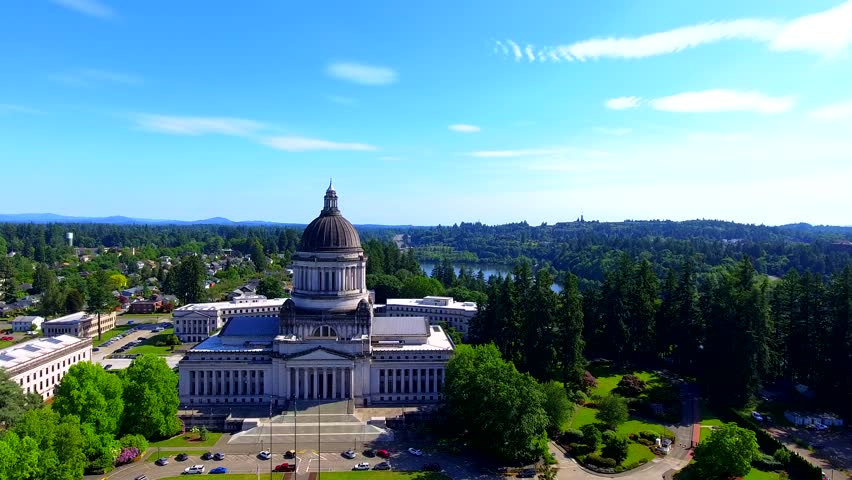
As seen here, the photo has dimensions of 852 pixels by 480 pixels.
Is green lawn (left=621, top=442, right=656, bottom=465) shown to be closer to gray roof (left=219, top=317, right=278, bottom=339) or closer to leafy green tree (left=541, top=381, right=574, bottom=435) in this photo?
leafy green tree (left=541, top=381, right=574, bottom=435)

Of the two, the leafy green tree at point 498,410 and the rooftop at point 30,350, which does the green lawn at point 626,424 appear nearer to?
the leafy green tree at point 498,410

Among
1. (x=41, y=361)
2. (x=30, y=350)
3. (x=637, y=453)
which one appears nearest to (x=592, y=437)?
(x=637, y=453)

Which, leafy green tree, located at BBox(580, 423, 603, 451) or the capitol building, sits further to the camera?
the capitol building

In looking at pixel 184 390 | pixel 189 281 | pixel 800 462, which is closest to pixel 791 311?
pixel 800 462

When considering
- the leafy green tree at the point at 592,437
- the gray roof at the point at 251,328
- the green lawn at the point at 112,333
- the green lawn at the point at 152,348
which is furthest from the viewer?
the green lawn at the point at 112,333

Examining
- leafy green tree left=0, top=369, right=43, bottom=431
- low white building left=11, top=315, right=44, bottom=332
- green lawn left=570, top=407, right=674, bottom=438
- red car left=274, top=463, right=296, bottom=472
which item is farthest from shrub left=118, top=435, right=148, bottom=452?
low white building left=11, top=315, right=44, bottom=332

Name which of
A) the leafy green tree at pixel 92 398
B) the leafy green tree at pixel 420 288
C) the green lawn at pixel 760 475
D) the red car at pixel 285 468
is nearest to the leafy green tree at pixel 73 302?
the leafy green tree at pixel 420 288
